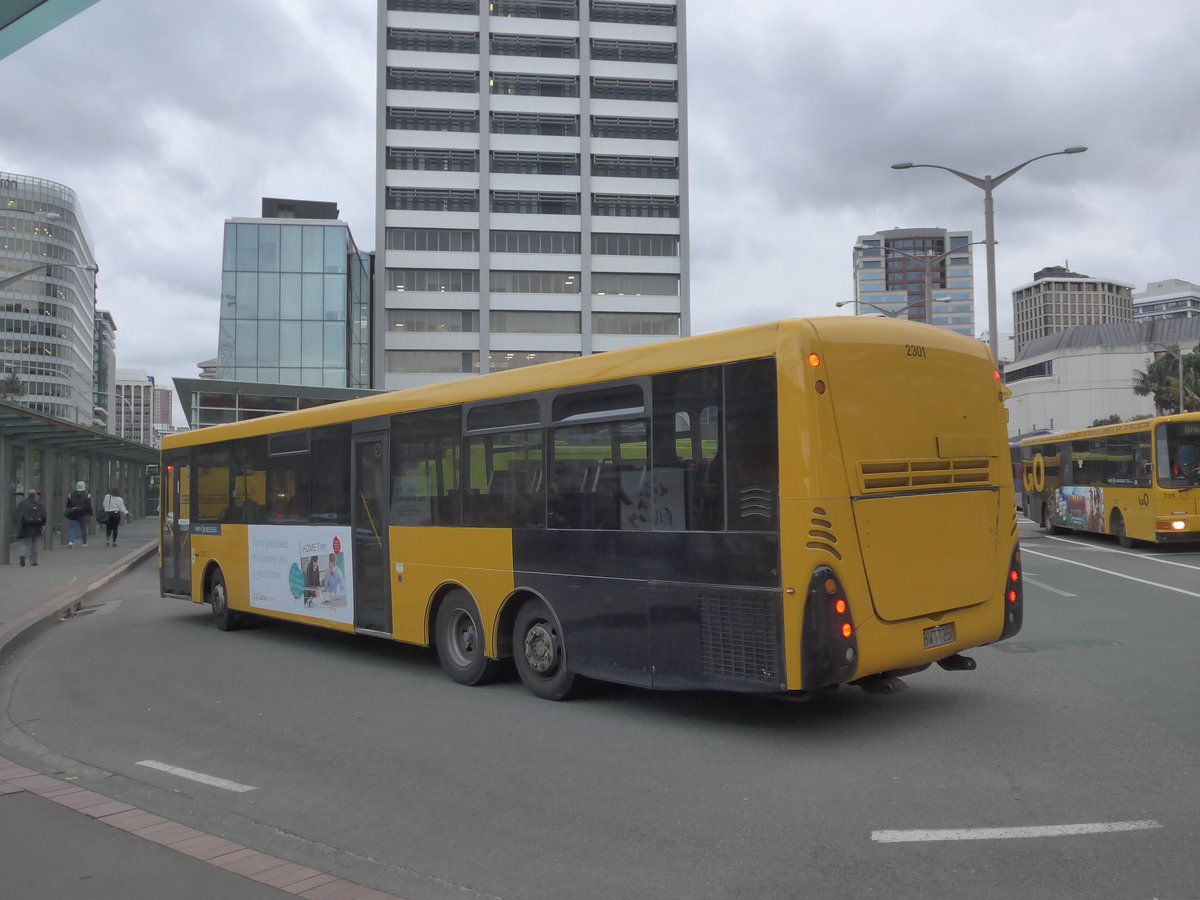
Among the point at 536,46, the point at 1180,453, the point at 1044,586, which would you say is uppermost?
the point at 536,46

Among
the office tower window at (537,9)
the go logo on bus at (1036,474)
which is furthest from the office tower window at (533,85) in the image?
the go logo on bus at (1036,474)

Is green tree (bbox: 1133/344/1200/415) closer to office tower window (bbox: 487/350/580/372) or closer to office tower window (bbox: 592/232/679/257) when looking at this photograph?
office tower window (bbox: 592/232/679/257)

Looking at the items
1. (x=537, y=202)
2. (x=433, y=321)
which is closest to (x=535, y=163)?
(x=537, y=202)

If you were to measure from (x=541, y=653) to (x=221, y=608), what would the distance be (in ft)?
23.8

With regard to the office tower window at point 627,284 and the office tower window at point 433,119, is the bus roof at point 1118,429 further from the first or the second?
the office tower window at point 433,119

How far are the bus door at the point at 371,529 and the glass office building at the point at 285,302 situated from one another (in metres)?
48.3

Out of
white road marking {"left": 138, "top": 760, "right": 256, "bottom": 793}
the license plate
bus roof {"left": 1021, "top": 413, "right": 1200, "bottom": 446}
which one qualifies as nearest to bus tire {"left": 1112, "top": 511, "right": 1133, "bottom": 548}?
bus roof {"left": 1021, "top": 413, "right": 1200, "bottom": 446}

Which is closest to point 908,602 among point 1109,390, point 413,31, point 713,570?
point 713,570

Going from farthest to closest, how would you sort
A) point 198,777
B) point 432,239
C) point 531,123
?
point 531,123 < point 432,239 < point 198,777

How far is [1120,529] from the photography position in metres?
23.4

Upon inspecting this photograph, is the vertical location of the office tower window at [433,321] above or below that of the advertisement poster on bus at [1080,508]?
above

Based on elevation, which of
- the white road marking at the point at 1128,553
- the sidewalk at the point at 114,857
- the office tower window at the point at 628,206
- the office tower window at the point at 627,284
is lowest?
the sidewalk at the point at 114,857

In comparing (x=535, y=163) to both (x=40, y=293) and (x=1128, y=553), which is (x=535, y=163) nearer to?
(x=1128, y=553)

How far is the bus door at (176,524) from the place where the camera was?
1500 centimetres
